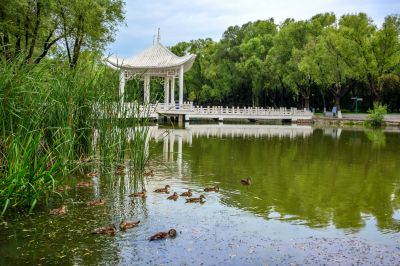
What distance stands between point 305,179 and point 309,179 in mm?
97

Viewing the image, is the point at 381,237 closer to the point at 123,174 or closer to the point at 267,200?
the point at 267,200

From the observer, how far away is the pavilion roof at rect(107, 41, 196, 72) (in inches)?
1371

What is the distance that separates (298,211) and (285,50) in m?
35.7

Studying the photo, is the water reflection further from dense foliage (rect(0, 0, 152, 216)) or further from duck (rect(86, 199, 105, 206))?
duck (rect(86, 199, 105, 206))

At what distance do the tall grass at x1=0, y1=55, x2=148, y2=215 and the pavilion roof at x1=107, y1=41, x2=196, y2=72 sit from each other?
26171 millimetres

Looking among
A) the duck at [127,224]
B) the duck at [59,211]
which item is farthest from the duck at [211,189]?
the duck at [59,211]

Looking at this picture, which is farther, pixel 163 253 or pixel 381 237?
pixel 381 237

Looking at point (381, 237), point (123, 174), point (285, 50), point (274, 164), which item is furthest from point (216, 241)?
point (285, 50)

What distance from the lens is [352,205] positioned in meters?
7.64

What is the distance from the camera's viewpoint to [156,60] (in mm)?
36312

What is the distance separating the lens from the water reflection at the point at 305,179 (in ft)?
22.9

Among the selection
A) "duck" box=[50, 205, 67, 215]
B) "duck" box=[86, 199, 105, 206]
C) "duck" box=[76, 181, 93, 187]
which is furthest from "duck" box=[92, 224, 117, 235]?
"duck" box=[76, 181, 93, 187]

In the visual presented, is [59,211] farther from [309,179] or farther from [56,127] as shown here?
[309,179]

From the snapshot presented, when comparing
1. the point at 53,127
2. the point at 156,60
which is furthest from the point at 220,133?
the point at 53,127
